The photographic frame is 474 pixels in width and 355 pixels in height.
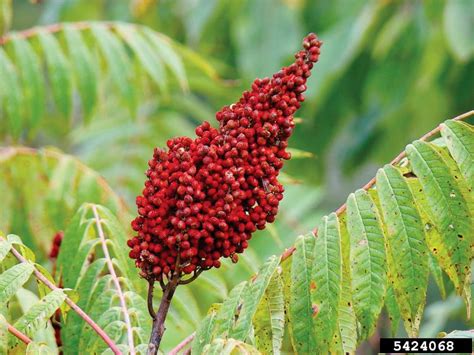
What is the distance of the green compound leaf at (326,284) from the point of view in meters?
1.84

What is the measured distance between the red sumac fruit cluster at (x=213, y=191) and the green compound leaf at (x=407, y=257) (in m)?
0.24

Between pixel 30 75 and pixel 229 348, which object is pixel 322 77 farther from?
pixel 229 348

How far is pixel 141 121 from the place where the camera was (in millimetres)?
5727

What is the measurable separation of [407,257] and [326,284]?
6.9 inches

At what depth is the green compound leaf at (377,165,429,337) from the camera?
1.86 metres

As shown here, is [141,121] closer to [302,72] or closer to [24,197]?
[24,197]

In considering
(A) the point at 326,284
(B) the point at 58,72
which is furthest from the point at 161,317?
(B) the point at 58,72

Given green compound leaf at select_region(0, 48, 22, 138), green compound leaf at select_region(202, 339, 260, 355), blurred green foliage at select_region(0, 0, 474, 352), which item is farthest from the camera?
blurred green foliage at select_region(0, 0, 474, 352)

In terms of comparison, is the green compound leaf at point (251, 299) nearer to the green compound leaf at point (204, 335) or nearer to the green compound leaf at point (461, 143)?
the green compound leaf at point (204, 335)

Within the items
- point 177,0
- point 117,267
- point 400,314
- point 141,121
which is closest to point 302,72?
point 400,314

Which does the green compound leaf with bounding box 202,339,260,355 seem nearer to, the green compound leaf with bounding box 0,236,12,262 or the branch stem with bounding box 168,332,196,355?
the branch stem with bounding box 168,332,196,355

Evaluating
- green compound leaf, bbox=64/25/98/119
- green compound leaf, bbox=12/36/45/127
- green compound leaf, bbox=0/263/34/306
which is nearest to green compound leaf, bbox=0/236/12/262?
green compound leaf, bbox=0/263/34/306

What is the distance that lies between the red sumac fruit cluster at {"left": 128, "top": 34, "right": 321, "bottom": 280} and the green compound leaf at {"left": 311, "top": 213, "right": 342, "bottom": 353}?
0.13 m

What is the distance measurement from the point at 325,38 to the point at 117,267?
12.9 ft
